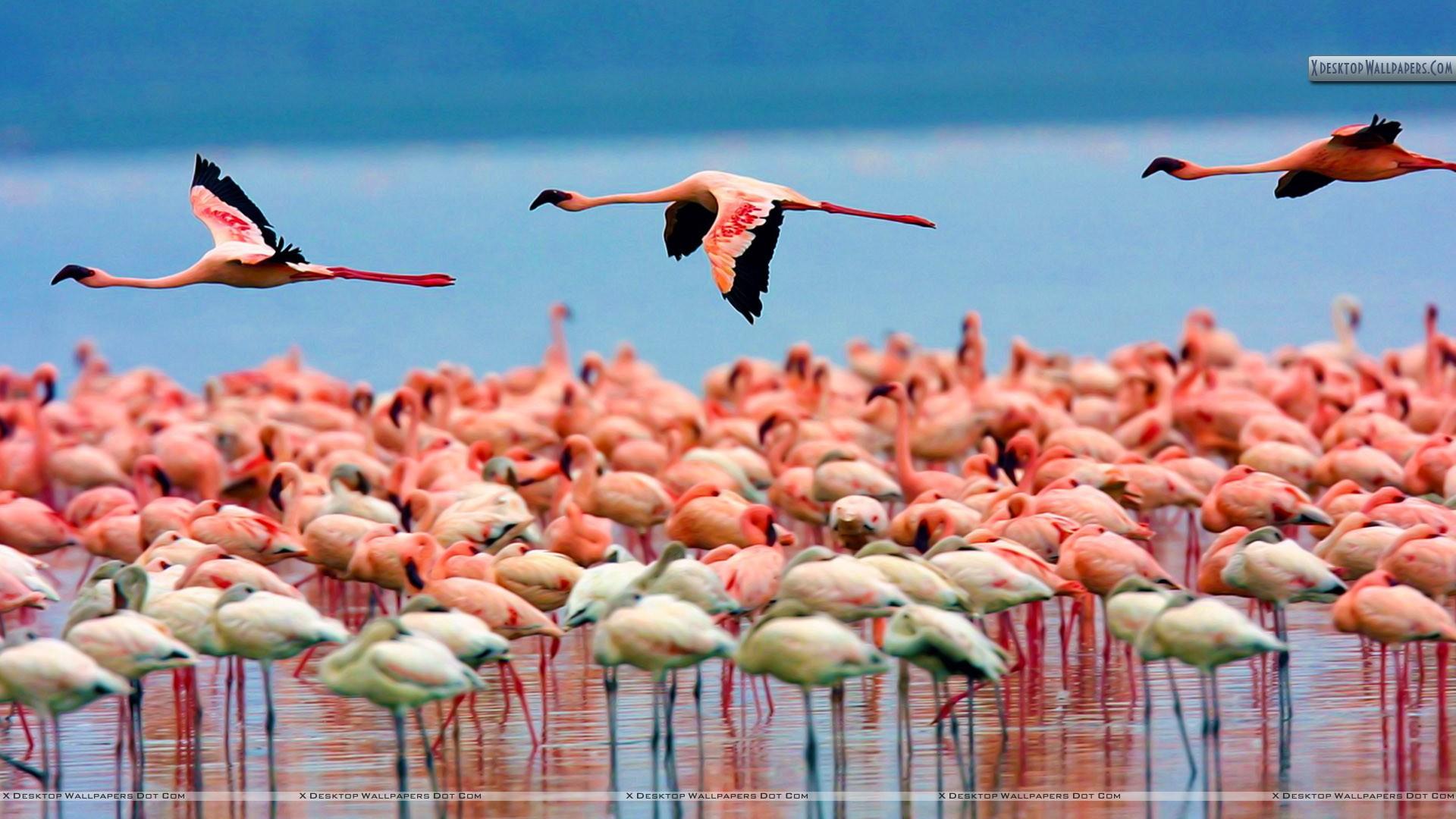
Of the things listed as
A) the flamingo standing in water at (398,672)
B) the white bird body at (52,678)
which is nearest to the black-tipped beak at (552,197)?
the flamingo standing in water at (398,672)

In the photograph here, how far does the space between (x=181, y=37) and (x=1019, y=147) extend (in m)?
10.0

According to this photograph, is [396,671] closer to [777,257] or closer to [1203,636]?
[1203,636]

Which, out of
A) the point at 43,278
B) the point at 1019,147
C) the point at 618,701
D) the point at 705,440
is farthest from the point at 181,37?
the point at 618,701

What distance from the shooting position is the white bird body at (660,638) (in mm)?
6016

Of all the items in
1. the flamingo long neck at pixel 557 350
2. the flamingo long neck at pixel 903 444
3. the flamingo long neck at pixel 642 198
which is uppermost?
the flamingo long neck at pixel 557 350

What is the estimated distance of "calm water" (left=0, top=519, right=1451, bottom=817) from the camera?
6.24 metres

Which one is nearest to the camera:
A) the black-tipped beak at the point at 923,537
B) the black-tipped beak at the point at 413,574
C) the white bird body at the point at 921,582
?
the white bird body at the point at 921,582

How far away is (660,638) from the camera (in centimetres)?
604

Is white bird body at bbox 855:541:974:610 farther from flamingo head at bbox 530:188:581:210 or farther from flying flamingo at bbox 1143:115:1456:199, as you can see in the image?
flamingo head at bbox 530:188:581:210

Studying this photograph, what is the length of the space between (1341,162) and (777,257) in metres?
20.7

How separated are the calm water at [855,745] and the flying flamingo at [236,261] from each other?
1.68m

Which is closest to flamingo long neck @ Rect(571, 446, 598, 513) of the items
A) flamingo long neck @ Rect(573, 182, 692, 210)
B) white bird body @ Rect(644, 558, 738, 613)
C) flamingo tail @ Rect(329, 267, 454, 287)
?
flamingo long neck @ Rect(573, 182, 692, 210)

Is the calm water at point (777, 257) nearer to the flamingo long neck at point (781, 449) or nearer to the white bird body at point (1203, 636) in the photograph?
the flamingo long neck at point (781, 449)

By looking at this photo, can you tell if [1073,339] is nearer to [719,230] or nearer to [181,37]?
[181,37]
